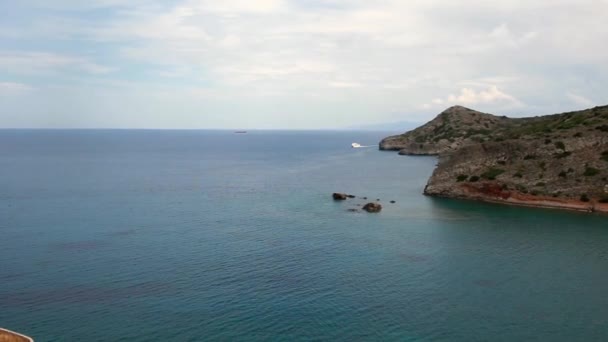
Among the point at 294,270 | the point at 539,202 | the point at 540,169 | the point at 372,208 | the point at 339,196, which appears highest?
the point at 540,169

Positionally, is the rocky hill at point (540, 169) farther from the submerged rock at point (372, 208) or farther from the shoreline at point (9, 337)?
the shoreline at point (9, 337)

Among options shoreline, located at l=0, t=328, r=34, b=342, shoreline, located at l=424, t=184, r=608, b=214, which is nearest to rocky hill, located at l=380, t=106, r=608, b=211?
shoreline, located at l=424, t=184, r=608, b=214

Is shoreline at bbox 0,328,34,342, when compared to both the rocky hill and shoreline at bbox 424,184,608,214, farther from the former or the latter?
the rocky hill

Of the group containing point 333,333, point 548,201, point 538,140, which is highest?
point 538,140

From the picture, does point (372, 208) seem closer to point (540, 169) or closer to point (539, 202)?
point (539, 202)

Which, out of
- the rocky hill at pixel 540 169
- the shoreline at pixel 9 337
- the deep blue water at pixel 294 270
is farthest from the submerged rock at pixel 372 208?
the shoreline at pixel 9 337

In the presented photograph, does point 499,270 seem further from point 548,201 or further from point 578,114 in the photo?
point 578,114

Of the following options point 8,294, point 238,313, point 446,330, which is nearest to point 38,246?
point 8,294

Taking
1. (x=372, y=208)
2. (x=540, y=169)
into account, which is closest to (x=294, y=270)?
(x=372, y=208)

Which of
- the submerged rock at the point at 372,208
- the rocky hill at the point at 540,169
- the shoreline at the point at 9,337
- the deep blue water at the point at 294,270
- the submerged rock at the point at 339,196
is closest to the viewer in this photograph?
the shoreline at the point at 9,337
